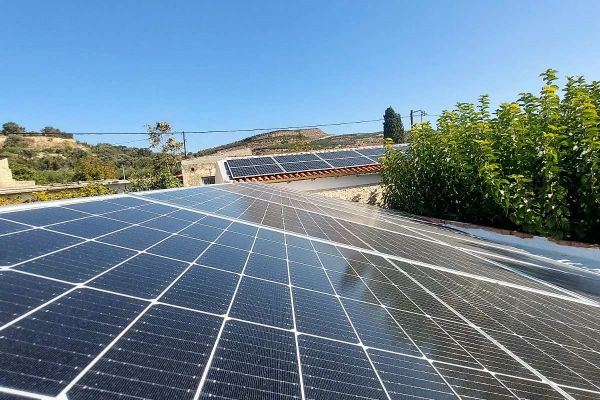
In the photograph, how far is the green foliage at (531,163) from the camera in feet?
30.9

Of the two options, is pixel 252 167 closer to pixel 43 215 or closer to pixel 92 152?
pixel 43 215

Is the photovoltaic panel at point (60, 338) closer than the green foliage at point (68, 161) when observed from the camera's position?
Yes

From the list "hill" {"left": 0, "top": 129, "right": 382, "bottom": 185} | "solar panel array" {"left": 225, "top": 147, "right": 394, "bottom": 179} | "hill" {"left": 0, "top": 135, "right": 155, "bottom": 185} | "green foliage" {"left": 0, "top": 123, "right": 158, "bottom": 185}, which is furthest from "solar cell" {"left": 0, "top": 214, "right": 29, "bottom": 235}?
"hill" {"left": 0, "top": 135, "right": 155, "bottom": 185}

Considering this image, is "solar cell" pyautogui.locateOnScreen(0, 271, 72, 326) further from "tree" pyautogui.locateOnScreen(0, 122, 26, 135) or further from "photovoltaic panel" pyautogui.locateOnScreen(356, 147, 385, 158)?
"tree" pyautogui.locateOnScreen(0, 122, 26, 135)

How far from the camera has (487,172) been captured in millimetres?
10438

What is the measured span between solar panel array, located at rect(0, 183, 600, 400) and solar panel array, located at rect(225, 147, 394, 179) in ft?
45.1

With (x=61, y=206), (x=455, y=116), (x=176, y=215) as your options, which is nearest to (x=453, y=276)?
(x=176, y=215)

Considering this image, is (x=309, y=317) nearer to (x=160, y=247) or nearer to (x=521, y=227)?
(x=160, y=247)

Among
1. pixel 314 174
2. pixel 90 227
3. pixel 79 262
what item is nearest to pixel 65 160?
pixel 314 174

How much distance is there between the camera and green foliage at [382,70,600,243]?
941cm

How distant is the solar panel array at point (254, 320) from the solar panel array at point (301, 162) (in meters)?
13.7

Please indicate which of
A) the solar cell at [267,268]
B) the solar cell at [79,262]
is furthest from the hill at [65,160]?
the solar cell at [79,262]

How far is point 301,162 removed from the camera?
2077 cm

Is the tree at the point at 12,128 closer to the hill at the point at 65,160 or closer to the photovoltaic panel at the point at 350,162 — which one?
the hill at the point at 65,160
